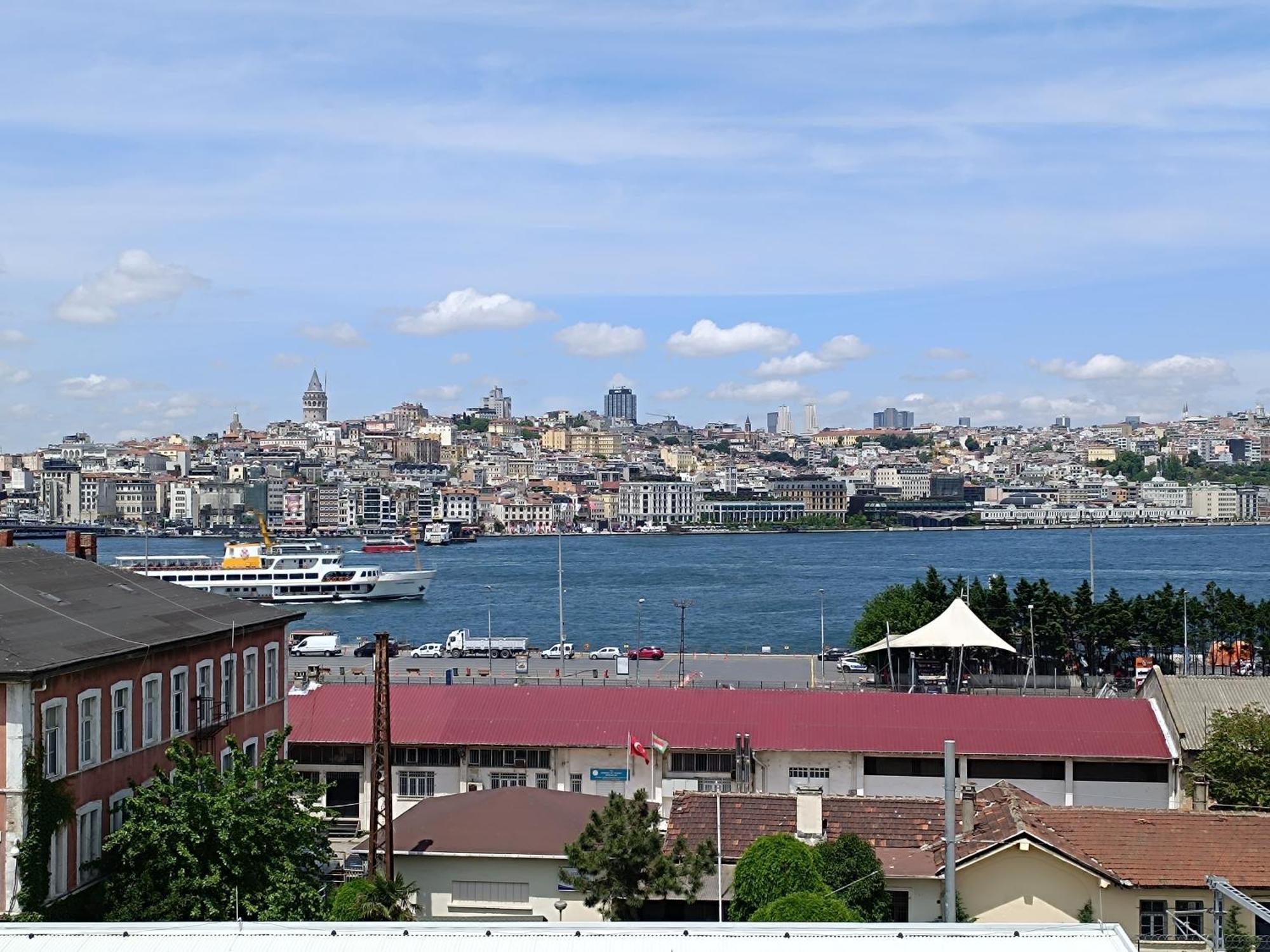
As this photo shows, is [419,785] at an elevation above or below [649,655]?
above

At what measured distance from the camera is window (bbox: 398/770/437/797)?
17609 millimetres

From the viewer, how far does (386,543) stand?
124500mm

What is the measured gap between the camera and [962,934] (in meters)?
7.93

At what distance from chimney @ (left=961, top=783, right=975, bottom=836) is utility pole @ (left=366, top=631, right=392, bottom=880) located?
14.5 feet

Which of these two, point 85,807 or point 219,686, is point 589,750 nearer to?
point 219,686

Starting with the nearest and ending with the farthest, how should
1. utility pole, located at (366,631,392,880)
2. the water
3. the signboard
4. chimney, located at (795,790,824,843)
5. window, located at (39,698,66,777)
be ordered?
1. window, located at (39,698,66,777)
2. chimney, located at (795,790,824,843)
3. utility pole, located at (366,631,392,880)
4. the signboard
5. the water

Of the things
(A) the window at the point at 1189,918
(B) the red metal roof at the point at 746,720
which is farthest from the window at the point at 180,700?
(A) the window at the point at 1189,918

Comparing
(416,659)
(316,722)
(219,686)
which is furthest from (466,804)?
(416,659)

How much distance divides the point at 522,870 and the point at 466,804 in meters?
1.09

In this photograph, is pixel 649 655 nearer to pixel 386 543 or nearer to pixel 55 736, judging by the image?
pixel 55 736

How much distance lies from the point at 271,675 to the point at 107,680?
3.61 m

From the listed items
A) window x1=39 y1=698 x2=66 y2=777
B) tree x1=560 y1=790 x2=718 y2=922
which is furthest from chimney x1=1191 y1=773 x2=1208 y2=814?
window x1=39 y1=698 x2=66 y2=777

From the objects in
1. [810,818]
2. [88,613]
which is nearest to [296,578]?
[88,613]

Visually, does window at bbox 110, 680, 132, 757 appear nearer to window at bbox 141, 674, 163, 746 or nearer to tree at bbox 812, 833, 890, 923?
window at bbox 141, 674, 163, 746
